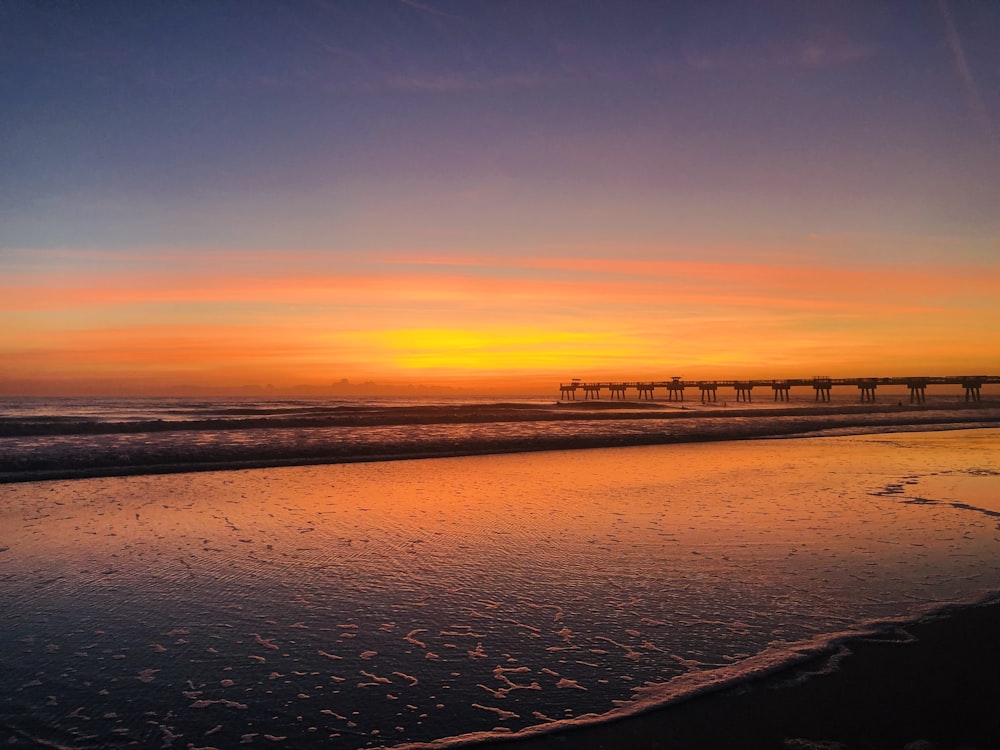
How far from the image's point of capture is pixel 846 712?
16.1ft

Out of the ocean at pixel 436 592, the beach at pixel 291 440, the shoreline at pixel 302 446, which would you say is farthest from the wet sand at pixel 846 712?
the beach at pixel 291 440

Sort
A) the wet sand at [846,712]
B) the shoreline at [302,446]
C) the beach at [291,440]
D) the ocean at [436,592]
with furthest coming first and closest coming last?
the beach at [291,440] < the shoreline at [302,446] < the ocean at [436,592] < the wet sand at [846,712]

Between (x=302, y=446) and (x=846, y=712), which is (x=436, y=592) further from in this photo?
(x=302, y=446)

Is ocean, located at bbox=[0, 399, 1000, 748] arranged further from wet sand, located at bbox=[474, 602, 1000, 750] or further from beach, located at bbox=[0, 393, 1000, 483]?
beach, located at bbox=[0, 393, 1000, 483]

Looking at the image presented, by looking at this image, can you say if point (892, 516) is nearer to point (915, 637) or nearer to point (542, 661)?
point (915, 637)

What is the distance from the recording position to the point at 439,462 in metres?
25.0

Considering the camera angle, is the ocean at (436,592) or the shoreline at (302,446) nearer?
the ocean at (436,592)

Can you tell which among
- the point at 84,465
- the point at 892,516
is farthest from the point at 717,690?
the point at 84,465

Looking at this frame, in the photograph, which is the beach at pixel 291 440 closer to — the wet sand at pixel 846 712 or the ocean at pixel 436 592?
the ocean at pixel 436 592

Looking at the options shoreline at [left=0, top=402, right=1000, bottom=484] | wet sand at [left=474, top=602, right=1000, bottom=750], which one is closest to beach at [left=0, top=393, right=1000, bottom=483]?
shoreline at [left=0, top=402, right=1000, bottom=484]

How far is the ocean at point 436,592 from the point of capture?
5.19 metres

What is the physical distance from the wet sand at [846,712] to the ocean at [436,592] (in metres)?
0.23

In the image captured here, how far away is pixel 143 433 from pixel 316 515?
27.7m

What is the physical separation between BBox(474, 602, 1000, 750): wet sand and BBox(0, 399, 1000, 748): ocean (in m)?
0.23
